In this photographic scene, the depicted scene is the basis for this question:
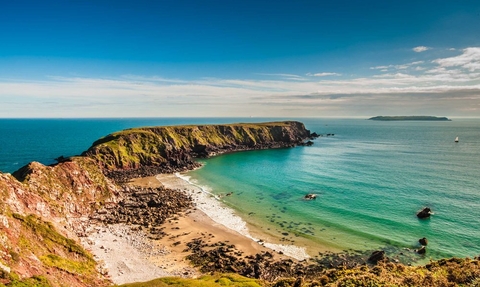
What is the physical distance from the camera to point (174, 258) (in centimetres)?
4722

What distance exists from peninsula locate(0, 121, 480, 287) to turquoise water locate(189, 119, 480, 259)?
9.79 metres

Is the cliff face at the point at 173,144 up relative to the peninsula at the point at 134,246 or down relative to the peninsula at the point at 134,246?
up

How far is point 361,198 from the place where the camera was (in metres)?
75.2

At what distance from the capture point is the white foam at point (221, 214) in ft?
166

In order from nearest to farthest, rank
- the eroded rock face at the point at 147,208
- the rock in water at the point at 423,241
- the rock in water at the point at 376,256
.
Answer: the rock in water at the point at 376,256 < the rock in water at the point at 423,241 < the eroded rock face at the point at 147,208

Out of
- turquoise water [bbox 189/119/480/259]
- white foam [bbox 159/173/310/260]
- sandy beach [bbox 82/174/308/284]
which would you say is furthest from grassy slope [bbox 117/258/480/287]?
turquoise water [bbox 189/119/480/259]

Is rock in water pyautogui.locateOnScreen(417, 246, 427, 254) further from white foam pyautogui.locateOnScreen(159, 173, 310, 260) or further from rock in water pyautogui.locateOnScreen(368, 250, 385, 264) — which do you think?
white foam pyautogui.locateOnScreen(159, 173, 310, 260)

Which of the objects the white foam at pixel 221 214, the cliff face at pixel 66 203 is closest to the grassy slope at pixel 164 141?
the cliff face at pixel 66 203

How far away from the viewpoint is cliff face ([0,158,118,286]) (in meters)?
28.7

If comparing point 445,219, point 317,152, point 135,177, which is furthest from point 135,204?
point 317,152

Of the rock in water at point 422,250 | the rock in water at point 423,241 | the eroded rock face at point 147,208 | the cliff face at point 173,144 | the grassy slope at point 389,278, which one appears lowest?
the rock in water at point 422,250

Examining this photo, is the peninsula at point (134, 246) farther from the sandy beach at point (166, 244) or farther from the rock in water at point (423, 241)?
the rock in water at point (423, 241)

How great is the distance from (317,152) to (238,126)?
187ft

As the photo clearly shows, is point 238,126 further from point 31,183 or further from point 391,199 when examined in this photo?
point 31,183
